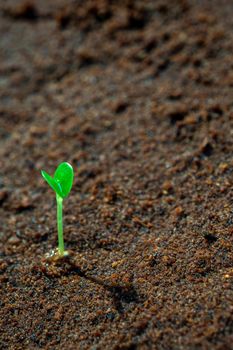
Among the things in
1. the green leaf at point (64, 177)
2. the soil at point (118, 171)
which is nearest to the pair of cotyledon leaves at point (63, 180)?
the green leaf at point (64, 177)

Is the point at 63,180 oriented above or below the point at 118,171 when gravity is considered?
above

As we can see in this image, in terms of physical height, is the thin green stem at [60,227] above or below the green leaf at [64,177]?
below

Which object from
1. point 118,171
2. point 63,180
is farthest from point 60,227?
point 118,171

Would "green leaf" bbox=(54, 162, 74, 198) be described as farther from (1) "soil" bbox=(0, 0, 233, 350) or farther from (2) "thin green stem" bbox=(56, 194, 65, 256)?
(1) "soil" bbox=(0, 0, 233, 350)

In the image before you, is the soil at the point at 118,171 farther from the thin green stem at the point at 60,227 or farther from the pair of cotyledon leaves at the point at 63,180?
the pair of cotyledon leaves at the point at 63,180

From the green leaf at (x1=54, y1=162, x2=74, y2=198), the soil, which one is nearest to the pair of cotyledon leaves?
the green leaf at (x1=54, y1=162, x2=74, y2=198)

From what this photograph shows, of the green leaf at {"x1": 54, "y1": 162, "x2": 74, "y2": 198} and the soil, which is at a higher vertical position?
the green leaf at {"x1": 54, "y1": 162, "x2": 74, "y2": 198}

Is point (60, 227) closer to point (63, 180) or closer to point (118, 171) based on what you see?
point (63, 180)

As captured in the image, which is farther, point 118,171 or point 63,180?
point 118,171
